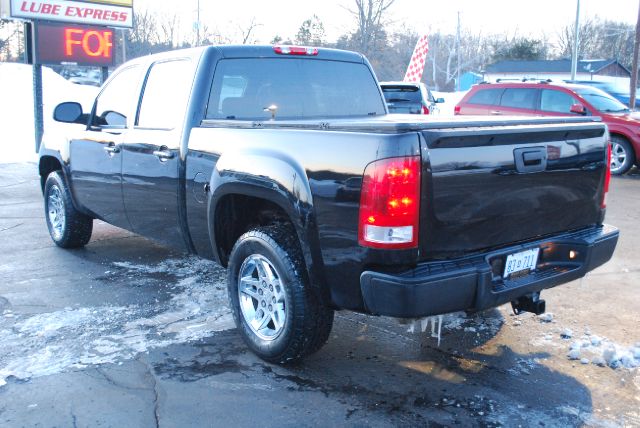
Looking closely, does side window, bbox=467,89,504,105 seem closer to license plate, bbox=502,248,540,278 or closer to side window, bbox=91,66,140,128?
side window, bbox=91,66,140,128

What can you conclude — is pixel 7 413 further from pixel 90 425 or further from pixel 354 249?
pixel 354 249

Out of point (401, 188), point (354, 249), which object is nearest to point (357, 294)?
point (354, 249)

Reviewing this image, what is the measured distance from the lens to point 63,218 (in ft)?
20.7

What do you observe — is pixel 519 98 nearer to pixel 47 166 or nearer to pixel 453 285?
pixel 47 166

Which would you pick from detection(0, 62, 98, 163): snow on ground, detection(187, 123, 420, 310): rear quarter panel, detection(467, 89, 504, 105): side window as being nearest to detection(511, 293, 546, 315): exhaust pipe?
detection(187, 123, 420, 310): rear quarter panel

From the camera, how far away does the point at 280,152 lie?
3.44m

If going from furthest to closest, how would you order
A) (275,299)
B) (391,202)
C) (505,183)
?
(275,299), (505,183), (391,202)

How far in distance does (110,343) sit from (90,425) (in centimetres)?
102

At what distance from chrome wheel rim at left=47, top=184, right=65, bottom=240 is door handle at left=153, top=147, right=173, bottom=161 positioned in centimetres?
211

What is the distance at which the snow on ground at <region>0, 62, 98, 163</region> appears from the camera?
1565cm

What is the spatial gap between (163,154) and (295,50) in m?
1.28

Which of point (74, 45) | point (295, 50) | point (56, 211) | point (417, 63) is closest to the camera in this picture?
point (295, 50)

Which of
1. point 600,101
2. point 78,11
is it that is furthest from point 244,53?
point 78,11

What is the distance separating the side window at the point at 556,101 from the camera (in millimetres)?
12383
